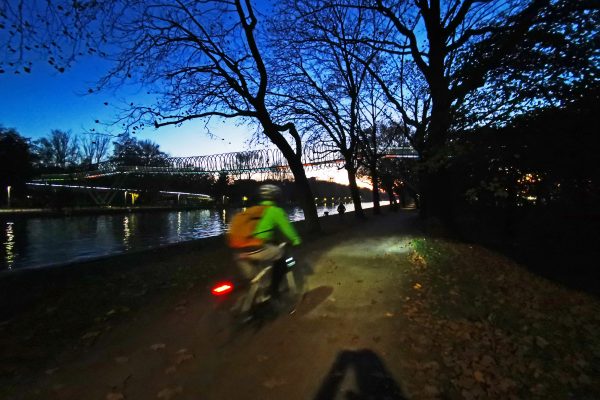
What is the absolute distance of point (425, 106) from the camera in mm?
22844

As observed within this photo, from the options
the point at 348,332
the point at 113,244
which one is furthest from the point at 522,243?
the point at 113,244

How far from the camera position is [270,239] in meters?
5.32

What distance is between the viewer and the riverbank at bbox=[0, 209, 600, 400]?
3.93m

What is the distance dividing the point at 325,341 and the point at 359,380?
99cm

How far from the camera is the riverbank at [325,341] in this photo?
393cm

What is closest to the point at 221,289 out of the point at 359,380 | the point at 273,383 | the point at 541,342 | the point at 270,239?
the point at 270,239

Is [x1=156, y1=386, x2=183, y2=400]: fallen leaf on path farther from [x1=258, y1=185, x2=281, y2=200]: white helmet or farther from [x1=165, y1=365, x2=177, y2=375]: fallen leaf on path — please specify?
[x1=258, y1=185, x2=281, y2=200]: white helmet

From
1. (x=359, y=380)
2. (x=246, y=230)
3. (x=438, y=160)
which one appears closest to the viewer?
(x=359, y=380)

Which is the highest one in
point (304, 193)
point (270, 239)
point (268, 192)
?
point (304, 193)

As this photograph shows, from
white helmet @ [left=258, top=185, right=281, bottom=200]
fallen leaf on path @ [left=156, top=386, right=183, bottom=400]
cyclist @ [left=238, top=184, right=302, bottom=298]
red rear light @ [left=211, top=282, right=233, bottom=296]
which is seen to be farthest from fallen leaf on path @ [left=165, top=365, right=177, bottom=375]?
white helmet @ [left=258, top=185, right=281, bottom=200]

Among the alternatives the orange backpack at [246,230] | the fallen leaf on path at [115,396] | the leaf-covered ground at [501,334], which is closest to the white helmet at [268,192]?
the orange backpack at [246,230]

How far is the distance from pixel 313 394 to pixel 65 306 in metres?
5.31

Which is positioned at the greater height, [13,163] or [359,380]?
[13,163]

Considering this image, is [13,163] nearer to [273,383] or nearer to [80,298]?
[80,298]
